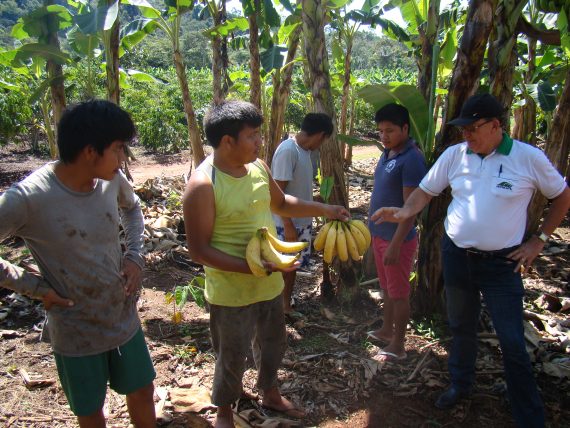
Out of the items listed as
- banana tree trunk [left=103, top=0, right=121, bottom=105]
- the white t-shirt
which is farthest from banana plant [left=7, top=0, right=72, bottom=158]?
the white t-shirt

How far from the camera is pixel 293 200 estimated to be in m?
2.83

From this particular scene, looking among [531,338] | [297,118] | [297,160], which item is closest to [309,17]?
[297,160]

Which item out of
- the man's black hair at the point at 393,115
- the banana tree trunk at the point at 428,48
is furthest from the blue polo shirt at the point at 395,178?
the banana tree trunk at the point at 428,48

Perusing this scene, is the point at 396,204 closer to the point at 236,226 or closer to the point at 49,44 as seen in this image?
the point at 236,226

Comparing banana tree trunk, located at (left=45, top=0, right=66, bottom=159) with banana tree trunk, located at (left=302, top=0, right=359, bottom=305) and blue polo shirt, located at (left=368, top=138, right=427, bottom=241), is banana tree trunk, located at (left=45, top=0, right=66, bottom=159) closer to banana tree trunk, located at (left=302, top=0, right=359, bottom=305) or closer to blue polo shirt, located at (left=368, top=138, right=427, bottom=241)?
banana tree trunk, located at (left=302, top=0, right=359, bottom=305)

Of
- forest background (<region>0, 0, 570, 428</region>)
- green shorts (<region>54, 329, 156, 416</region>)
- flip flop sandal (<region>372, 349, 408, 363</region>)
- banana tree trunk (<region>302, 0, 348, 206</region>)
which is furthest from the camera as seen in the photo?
banana tree trunk (<region>302, 0, 348, 206</region>)

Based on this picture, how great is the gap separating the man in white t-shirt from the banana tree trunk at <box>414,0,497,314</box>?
0.98 m

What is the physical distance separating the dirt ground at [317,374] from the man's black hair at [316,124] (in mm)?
1718

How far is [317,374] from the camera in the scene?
3.35 meters

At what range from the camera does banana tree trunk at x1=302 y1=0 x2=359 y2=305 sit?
3906 mm

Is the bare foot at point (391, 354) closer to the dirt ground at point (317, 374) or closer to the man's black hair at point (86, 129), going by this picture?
the dirt ground at point (317, 374)

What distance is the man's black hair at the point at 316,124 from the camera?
12.3ft

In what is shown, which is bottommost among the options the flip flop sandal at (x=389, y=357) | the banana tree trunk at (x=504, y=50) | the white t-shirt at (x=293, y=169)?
the flip flop sandal at (x=389, y=357)

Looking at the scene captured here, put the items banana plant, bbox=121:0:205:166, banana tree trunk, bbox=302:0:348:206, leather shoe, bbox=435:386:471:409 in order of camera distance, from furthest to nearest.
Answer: banana plant, bbox=121:0:205:166 → banana tree trunk, bbox=302:0:348:206 → leather shoe, bbox=435:386:471:409
